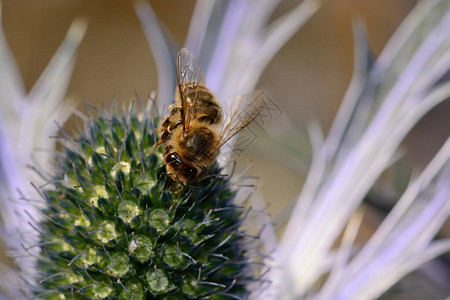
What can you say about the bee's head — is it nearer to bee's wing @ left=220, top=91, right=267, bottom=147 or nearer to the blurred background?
bee's wing @ left=220, top=91, right=267, bottom=147

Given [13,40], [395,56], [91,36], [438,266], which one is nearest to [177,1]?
[91,36]

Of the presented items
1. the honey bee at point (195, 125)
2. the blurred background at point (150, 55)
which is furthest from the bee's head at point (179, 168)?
the blurred background at point (150, 55)

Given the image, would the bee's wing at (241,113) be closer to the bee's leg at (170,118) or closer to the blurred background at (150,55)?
the bee's leg at (170,118)

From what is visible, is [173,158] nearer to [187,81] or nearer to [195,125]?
[195,125]

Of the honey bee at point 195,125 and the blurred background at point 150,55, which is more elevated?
the blurred background at point 150,55

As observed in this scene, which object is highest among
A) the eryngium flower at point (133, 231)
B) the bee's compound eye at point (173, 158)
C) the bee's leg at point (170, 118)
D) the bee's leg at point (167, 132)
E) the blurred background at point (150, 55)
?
the blurred background at point (150, 55)

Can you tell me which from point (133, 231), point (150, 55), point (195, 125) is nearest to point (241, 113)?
point (195, 125)
